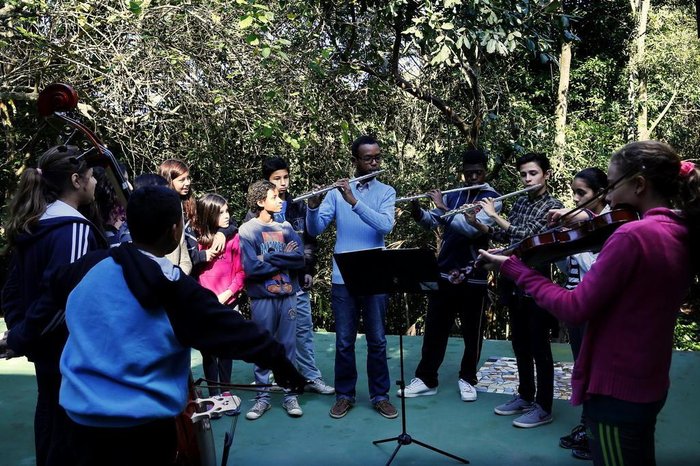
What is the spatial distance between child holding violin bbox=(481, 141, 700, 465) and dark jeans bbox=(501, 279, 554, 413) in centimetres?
192

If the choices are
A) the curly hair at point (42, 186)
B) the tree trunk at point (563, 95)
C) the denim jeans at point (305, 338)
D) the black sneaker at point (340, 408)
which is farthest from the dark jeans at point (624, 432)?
the tree trunk at point (563, 95)

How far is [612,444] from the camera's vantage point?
1992 mm

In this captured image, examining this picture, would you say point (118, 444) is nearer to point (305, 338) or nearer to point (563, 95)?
point (305, 338)

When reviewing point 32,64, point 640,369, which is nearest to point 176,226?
point 640,369

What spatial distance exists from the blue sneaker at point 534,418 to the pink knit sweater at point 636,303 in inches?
79.5

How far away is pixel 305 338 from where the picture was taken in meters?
4.65

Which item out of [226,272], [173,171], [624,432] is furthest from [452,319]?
[624,432]

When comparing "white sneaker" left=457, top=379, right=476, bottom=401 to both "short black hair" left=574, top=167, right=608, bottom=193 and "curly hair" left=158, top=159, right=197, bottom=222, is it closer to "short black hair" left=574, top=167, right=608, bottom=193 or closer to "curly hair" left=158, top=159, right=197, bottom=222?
"short black hair" left=574, top=167, right=608, bottom=193

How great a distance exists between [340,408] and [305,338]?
608mm

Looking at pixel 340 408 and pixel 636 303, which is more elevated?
pixel 636 303

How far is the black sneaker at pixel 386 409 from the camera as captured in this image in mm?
4156

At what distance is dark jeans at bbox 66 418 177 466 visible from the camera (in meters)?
1.89

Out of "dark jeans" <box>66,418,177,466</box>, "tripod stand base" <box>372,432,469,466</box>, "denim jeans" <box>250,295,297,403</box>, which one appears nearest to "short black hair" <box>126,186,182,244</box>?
"dark jeans" <box>66,418,177,466</box>

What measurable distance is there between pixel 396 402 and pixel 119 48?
4.20 meters
